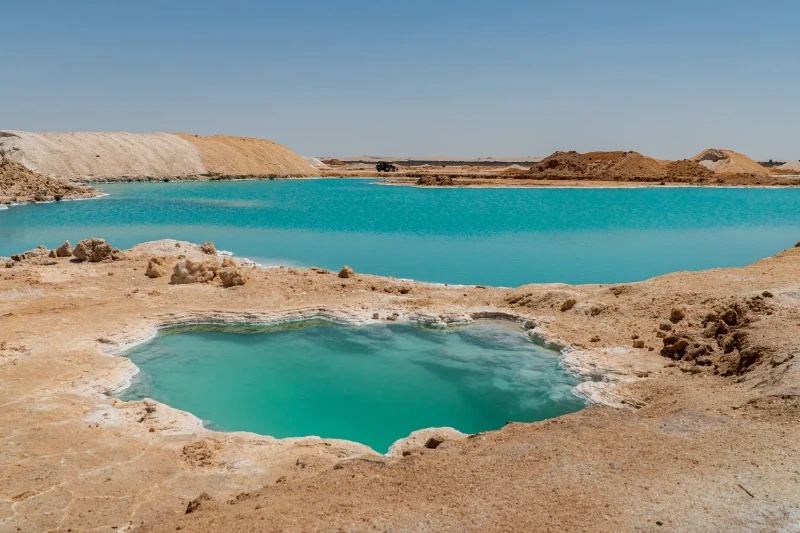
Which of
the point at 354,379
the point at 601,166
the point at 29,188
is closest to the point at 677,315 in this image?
the point at 354,379

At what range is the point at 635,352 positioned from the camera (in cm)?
1171

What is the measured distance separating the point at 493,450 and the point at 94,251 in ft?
54.0

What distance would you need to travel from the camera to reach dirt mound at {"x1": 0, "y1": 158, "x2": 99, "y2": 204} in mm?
43844

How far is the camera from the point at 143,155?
76.6m

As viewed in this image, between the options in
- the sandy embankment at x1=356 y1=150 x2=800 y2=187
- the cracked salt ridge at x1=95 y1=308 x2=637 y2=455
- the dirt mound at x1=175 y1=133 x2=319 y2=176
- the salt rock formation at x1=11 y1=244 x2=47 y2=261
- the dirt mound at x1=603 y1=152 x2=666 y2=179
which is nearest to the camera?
the cracked salt ridge at x1=95 y1=308 x2=637 y2=455

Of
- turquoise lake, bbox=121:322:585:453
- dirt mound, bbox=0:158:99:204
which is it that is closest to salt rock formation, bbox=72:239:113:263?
turquoise lake, bbox=121:322:585:453

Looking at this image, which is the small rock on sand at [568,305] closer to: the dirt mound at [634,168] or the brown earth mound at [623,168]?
the brown earth mound at [623,168]

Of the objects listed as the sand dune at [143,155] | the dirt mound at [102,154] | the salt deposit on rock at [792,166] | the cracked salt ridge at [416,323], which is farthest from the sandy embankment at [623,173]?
the cracked salt ridge at [416,323]

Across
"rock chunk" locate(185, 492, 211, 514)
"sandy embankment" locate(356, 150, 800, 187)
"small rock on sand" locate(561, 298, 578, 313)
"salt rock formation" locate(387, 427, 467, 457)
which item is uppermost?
"sandy embankment" locate(356, 150, 800, 187)

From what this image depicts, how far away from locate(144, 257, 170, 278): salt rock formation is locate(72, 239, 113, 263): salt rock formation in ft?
7.52

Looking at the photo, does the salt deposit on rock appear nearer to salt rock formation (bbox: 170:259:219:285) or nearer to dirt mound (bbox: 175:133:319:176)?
dirt mound (bbox: 175:133:319:176)

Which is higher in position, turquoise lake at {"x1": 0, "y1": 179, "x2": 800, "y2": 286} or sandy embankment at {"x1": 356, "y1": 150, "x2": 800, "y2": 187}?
sandy embankment at {"x1": 356, "y1": 150, "x2": 800, "y2": 187}

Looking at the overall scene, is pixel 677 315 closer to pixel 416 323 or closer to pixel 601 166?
pixel 416 323

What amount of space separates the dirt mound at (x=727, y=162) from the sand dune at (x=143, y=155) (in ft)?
181
